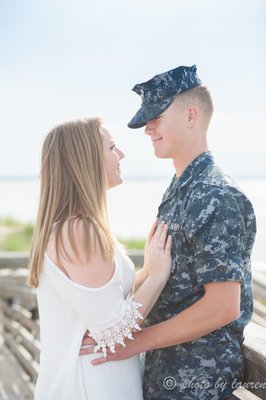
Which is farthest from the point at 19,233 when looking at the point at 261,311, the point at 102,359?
the point at 102,359

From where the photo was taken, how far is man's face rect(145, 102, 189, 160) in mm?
2186

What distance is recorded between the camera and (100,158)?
6.99 feet

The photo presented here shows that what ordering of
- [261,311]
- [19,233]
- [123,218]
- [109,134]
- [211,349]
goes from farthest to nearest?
[123,218], [19,233], [261,311], [109,134], [211,349]

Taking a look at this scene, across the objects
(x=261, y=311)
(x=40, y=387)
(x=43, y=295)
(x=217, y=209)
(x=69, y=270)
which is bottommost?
(x=261, y=311)

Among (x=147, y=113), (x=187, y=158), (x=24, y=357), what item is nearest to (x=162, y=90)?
(x=147, y=113)

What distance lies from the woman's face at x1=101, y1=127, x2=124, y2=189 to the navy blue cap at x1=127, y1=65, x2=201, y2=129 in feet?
0.36

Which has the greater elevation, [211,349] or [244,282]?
[244,282]

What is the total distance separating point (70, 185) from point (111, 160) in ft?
0.68

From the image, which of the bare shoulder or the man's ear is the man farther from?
the bare shoulder

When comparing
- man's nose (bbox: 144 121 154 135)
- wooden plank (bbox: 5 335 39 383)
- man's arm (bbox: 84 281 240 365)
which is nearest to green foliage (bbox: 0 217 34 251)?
wooden plank (bbox: 5 335 39 383)

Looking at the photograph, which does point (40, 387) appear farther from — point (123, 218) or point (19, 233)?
point (123, 218)

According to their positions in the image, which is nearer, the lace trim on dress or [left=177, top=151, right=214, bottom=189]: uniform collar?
the lace trim on dress

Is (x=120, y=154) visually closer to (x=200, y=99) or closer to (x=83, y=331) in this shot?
(x=200, y=99)

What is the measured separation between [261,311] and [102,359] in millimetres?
1487
